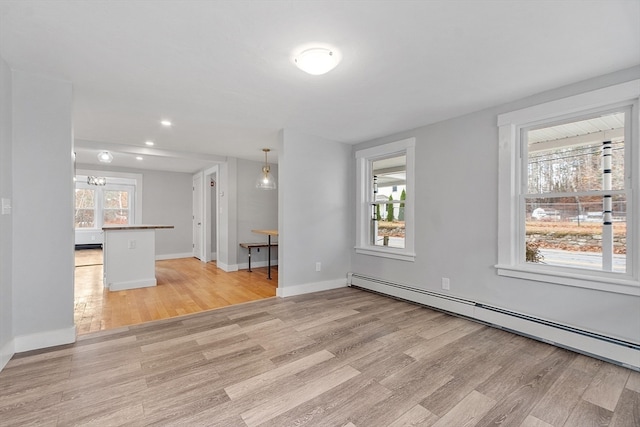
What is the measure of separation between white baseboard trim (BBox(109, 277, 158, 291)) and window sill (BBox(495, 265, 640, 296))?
489 centimetres

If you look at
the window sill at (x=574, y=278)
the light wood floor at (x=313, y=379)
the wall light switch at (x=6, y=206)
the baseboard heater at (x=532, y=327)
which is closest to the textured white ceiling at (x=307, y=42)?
the wall light switch at (x=6, y=206)

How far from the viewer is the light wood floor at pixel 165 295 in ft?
10.6

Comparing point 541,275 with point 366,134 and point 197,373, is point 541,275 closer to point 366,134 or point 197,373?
point 366,134

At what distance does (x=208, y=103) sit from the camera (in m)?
3.05

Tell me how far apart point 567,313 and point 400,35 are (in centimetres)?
270

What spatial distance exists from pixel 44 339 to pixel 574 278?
4.55 meters

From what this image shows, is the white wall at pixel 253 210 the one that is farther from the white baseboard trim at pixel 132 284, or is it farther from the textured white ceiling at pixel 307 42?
the textured white ceiling at pixel 307 42

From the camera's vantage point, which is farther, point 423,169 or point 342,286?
point 342,286

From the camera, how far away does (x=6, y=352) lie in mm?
2160

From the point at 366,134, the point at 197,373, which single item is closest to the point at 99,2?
the point at 197,373

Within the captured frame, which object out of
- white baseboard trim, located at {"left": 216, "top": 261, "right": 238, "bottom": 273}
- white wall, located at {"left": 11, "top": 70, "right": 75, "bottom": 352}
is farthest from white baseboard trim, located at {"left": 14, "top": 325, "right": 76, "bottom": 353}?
white baseboard trim, located at {"left": 216, "top": 261, "right": 238, "bottom": 273}

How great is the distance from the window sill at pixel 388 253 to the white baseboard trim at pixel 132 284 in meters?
3.37

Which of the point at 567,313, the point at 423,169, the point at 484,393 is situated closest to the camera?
the point at 484,393

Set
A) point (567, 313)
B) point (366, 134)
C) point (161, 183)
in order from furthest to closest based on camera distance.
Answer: point (161, 183) < point (366, 134) < point (567, 313)
